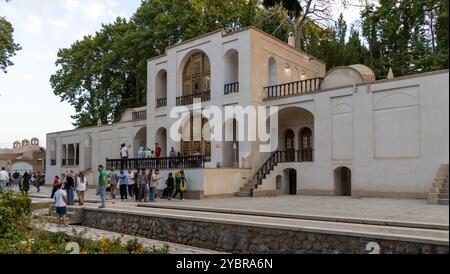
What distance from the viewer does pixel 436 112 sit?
57.4 ft

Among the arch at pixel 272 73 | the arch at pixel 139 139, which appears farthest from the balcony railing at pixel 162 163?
the arch at pixel 272 73

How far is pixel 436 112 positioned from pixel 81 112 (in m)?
31.7

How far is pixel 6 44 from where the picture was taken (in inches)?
1142

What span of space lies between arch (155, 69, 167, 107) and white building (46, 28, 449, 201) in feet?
0.22

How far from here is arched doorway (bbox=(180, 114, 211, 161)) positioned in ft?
86.9

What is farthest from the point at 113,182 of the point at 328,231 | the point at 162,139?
the point at 328,231

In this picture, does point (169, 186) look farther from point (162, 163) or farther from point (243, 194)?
point (243, 194)

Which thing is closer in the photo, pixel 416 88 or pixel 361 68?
pixel 416 88

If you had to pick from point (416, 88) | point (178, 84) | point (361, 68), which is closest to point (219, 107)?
point (178, 84)

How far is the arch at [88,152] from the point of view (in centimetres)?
3531

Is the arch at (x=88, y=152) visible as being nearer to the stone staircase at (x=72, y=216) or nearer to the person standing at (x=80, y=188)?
the person standing at (x=80, y=188)

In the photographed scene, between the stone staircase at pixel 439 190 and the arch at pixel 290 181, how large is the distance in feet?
26.8

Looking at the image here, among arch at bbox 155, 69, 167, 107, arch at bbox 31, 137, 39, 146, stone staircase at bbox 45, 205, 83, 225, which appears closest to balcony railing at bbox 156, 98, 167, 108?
arch at bbox 155, 69, 167, 107
